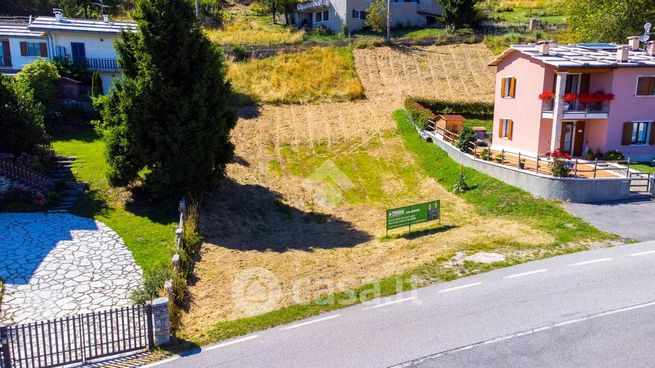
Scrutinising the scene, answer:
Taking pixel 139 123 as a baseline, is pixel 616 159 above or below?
below

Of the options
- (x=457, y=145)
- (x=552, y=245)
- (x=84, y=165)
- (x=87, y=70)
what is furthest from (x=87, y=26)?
(x=552, y=245)

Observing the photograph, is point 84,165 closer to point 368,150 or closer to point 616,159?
point 368,150

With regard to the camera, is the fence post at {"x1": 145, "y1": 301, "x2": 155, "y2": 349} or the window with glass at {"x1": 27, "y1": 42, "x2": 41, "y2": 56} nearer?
the fence post at {"x1": 145, "y1": 301, "x2": 155, "y2": 349}

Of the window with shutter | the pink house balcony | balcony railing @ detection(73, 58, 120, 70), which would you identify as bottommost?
the pink house balcony

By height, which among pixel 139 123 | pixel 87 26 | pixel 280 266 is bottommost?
pixel 280 266

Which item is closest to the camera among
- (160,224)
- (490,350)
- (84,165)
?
(490,350)

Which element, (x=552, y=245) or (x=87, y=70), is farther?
(x=87, y=70)

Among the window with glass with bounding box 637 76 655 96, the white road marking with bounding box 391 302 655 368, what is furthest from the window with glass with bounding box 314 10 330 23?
the white road marking with bounding box 391 302 655 368

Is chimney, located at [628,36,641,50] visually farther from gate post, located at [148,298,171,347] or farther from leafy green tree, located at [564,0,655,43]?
gate post, located at [148,298,171,347]
